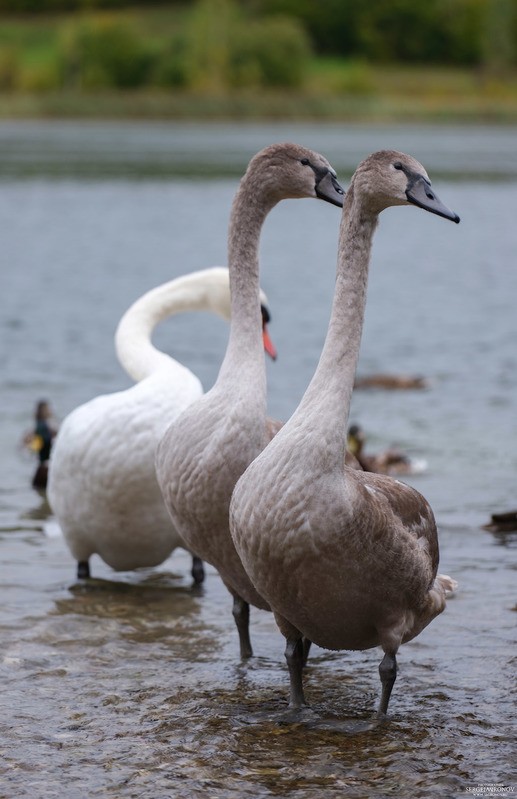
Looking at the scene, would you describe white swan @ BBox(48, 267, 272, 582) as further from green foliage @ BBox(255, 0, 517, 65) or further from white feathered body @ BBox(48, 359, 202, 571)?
green foliage @ BBox(255, 0, 517, 65)

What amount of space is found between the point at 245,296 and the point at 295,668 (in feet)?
5.75

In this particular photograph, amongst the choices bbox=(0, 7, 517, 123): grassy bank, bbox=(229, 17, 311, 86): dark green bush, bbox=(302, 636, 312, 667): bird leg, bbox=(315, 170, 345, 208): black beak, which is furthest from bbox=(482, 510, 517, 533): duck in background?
bbox=(229, 17, 311, 86): dark green bush

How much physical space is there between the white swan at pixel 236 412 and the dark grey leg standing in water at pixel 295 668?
516 mm

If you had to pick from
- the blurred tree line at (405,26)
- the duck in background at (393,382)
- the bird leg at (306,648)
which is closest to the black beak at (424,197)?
the bird leg at (306,648)

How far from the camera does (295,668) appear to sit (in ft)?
20.0

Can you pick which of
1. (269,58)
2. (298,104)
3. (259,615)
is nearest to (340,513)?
(259,615)

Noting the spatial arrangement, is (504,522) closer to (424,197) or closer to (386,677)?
(386,677)

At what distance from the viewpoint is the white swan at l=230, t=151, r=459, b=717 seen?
5.61m

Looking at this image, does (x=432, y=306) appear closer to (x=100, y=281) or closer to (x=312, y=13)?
(x=100, y=281)

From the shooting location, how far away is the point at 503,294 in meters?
29.2

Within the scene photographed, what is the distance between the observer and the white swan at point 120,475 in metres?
8.02

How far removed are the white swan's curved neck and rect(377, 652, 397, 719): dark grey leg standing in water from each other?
124 inches

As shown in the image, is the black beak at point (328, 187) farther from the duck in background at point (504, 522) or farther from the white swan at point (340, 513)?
the duck in background at point (504, 522)

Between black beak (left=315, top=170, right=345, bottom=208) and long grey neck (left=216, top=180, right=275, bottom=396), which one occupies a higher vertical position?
black beak (left=315, top=170, right=345, bottom=208)
